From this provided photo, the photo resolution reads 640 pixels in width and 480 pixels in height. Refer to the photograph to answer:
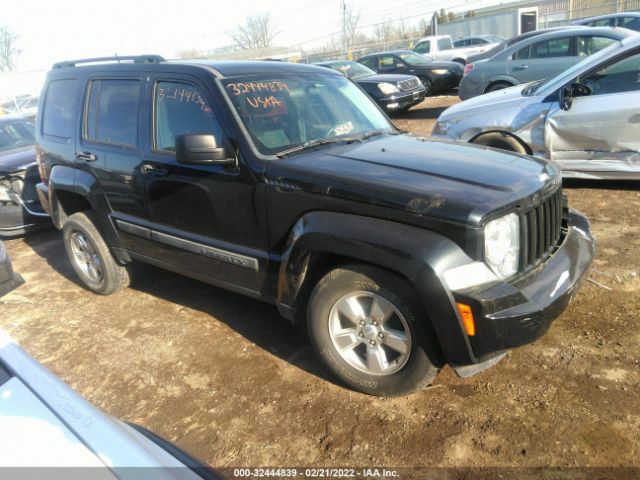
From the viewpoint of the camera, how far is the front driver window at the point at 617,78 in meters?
5.34

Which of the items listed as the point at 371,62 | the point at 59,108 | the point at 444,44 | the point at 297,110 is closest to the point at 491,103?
the point at 297,110

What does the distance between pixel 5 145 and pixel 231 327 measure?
18.6ft

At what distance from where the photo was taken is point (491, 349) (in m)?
2.40

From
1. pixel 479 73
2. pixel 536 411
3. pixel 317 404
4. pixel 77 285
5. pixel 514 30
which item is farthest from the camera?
pixel 514 30

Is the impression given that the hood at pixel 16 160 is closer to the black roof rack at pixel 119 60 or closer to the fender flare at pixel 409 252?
the black roof rack at pixel 119 60

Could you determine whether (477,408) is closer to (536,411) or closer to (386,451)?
(536,411)

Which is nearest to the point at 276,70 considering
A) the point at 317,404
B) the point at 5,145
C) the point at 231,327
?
the point at 231,327

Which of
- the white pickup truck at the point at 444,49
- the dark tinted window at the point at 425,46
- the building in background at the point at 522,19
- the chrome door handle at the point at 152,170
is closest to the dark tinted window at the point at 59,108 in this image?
the chrome door handle at the point at 152,170

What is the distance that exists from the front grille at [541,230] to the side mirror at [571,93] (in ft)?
9.89

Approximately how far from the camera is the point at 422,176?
271 cm

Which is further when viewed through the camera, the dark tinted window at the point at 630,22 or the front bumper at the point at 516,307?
the dark tinted window at the point at 630,22

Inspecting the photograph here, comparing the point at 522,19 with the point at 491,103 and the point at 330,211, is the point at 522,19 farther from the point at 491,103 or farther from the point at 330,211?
the point at 330,211

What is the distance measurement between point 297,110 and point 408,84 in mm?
9725

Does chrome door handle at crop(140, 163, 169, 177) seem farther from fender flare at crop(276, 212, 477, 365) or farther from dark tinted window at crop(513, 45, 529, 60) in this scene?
dark tinted window at crop(513, 45, 529, 60)
